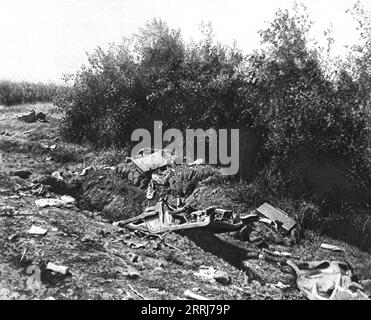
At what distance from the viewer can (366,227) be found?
7.08 metres

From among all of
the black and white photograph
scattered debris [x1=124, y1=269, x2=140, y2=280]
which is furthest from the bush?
scattered debris [x1=124, y1=269, x2=140, y2=280]

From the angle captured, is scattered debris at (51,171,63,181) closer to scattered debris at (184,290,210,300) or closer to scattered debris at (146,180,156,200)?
scattered debris at (146,180,156,200)

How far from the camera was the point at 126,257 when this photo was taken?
5.54m

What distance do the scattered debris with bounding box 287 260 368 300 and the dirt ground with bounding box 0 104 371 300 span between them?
7.0 inches

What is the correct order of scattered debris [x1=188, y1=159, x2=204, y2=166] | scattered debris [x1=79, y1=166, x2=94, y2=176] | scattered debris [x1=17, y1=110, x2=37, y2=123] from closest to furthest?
1. scattered debris [x1=188, y1=159, x2=204, y2=166]
2. scattered debris [x1=79, y1=166, x2=94, y2=176]
3. scattered debris [x1=17, y1=110, x2=37, y2=123]

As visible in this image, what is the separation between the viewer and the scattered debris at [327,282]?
15.3 ft

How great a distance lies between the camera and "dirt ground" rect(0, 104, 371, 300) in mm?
4656

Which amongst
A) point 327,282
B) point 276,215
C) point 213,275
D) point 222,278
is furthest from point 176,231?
point 327,282

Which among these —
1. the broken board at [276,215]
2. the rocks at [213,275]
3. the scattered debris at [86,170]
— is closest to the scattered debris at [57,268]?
the rocks at [213,275]

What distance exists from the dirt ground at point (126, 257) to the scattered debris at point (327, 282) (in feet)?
0.58

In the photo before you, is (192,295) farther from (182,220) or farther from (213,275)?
(182,220)
